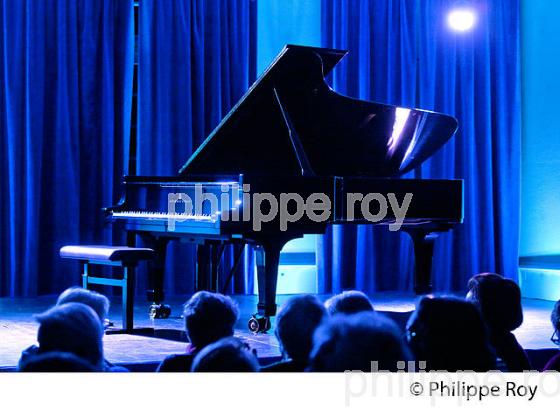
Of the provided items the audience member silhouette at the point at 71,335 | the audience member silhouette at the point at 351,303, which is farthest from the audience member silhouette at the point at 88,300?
the audience member silhouette at the point at 351,303

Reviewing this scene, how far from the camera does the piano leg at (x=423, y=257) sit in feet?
18.7

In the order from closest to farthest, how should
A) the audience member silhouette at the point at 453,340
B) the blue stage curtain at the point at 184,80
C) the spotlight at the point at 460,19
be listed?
the audience member silhouette at the point at 453,340 → the blue stage curtain at the point at 184,80 → the spotlight at the point at 460,19

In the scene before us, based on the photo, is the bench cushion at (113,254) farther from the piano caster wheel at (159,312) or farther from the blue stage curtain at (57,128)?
the blue stage curtain at (57,128)

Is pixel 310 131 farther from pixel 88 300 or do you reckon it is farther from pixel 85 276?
pixel 88 300

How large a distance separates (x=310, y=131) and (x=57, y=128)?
2.40 meters

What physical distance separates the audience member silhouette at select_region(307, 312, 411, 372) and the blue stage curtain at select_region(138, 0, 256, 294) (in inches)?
207

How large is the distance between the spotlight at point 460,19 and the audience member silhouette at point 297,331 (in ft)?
19.2

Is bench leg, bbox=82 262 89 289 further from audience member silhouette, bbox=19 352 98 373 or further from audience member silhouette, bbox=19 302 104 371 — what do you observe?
audience member silhouette, bbox=19 352 98 373

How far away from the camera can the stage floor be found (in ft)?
13.1

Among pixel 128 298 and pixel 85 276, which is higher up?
pixel 85 276

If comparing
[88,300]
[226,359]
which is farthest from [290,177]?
[226,359]

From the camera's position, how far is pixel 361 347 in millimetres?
1804

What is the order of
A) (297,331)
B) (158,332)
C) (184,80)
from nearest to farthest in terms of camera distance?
(297,331) → (158,332) → (184,80)

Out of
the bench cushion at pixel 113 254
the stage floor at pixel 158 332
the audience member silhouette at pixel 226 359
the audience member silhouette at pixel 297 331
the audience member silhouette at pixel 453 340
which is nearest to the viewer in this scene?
the audience member silhouette at pixel 226 359
